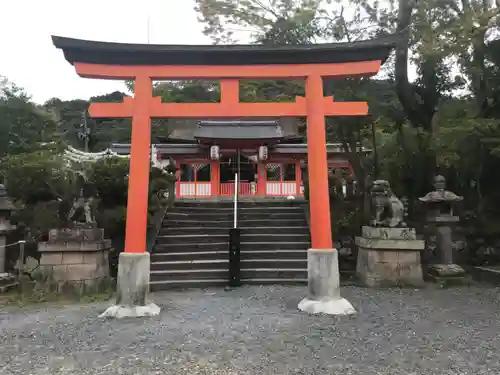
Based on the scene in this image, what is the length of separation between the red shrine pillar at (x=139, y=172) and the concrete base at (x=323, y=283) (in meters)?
2.80

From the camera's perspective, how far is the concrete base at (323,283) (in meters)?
6.33

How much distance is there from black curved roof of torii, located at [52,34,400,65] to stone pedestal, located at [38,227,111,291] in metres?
3.62

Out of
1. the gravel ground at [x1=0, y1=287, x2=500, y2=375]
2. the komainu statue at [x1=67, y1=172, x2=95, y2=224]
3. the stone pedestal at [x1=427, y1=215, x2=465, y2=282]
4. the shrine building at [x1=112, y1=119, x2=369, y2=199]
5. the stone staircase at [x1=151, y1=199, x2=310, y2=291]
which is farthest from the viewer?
the shrine building at [x1=112, y1=119, x2=369, y2=199]

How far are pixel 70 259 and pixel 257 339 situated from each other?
16.3 feet

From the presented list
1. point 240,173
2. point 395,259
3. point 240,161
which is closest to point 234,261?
point 395,259

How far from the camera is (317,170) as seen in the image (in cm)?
673

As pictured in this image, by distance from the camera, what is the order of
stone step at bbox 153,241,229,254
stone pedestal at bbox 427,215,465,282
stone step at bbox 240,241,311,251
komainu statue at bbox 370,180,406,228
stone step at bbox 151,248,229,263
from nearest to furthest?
komainu statue at bbox 370,180,406,228 < stone pedestal at bbox 427,215,465,282 < stone step at bbox 151,248,229,263 < stone step at bbox 153,241,229,254 < stone step at bbox 240,241,311,251

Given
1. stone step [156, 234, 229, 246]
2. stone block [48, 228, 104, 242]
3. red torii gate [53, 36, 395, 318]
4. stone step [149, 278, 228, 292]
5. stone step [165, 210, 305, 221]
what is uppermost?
red torii gate [53, 36, 395, 318]

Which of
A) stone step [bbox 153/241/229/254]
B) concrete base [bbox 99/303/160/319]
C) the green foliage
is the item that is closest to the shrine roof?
the green foliage

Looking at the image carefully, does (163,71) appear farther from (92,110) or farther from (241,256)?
(241,256)

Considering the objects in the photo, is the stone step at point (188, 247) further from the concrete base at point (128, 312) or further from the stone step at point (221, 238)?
the concrete base at point (128, 312)

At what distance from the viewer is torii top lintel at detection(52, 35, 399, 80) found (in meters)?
6.62

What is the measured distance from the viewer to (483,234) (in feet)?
35.5

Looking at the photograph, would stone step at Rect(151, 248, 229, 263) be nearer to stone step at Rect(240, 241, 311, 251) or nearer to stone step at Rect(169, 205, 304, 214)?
stone step at Rect(240, 241, 311, 251)
